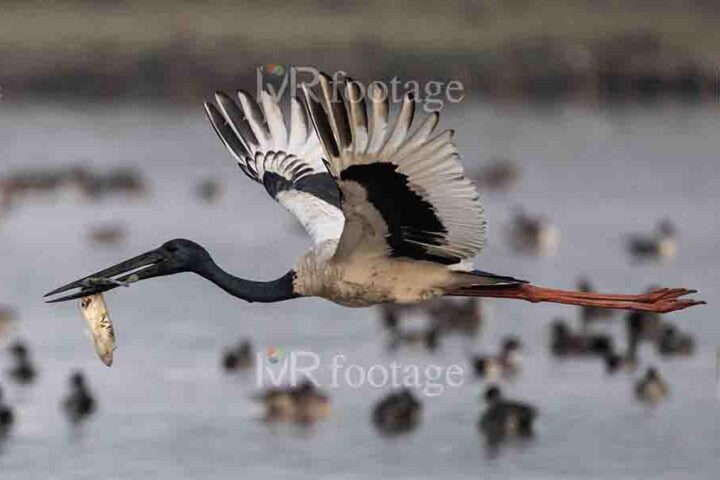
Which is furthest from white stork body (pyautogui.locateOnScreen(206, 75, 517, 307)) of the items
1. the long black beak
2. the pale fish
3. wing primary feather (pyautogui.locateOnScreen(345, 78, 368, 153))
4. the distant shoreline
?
the distant shoreline

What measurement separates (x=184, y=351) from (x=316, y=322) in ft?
4.85

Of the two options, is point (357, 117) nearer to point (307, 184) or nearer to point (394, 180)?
point (394, 180)

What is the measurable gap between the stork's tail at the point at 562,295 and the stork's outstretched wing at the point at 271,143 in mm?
1312

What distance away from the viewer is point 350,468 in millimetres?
16141

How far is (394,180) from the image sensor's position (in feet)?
38.5

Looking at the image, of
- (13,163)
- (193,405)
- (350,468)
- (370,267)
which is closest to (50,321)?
(193,405)

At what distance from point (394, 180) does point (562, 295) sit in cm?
232

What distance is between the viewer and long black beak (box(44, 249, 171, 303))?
13.3 meters

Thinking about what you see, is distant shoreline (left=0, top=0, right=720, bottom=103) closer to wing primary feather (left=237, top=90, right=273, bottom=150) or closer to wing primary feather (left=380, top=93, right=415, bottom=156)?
wing primary feather (left=237, top=90, right=273, bottom=150)

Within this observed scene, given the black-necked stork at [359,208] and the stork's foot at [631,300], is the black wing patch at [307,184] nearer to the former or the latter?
the black-necked stork at [359,208]

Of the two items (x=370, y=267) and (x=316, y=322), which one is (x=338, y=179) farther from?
(x=316, y=322)

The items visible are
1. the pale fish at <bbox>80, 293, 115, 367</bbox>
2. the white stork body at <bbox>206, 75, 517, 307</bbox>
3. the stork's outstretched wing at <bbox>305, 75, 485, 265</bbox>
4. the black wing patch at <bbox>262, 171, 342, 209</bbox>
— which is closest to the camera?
the stork's outstretched wing at <bbox>305, 75, 485, 265</bbox>

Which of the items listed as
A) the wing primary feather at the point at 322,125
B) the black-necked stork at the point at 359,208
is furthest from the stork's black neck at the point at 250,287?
the wing primary feather at the point at 322,125

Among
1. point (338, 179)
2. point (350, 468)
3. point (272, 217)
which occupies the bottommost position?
point (350, 468)
